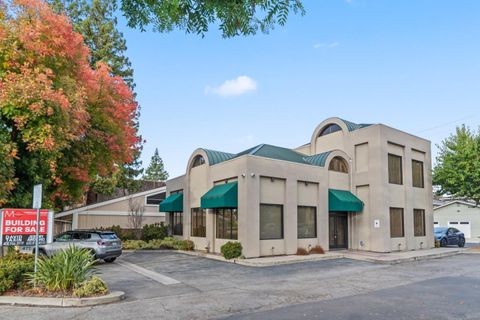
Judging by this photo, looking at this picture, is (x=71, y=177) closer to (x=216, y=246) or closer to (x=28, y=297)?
→ (x=28, y=297)

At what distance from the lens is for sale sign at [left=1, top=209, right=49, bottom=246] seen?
10.4 metres

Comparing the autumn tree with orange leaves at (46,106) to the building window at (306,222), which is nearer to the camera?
the autumn tree with orange leaves at (46,106)

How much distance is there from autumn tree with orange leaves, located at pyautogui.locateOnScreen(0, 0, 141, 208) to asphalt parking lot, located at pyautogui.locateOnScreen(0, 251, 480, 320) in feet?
13.3


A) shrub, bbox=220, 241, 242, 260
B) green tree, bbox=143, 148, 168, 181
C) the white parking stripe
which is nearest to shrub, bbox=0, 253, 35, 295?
the white parking stripe

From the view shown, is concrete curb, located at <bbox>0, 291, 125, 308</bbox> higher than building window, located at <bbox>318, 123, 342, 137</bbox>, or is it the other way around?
building window, located at <bbox>318, 123, 342, 137</bbox>

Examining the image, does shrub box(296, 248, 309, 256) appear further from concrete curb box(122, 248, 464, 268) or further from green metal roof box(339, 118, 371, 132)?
green metal roof box(339, 118, 371, 132)

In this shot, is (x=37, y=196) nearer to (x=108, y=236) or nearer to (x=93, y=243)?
(x=93, y=243)

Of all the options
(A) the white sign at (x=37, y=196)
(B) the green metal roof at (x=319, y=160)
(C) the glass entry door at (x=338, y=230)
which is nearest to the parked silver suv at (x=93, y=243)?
(A) the white sign at (x=37, y=196)

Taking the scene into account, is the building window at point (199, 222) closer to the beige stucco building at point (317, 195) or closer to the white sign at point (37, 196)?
the beige stucco building at point (317, 195)

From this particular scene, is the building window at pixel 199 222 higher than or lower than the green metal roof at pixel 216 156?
lower

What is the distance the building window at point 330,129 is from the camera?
85.2 ft

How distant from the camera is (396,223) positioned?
24062 millimetres

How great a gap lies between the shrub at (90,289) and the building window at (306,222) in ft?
42.5

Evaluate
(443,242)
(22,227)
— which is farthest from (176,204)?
(443,242)
